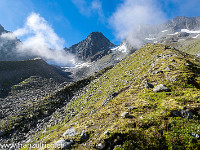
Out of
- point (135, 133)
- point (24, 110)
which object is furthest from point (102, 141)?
point (24, 110)

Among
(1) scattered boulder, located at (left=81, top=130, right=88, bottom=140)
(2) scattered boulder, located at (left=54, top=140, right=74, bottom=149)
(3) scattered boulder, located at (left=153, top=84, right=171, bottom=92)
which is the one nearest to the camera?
(2) scattered boulder, located at (left=54, top=140, right=74, bottom=149)

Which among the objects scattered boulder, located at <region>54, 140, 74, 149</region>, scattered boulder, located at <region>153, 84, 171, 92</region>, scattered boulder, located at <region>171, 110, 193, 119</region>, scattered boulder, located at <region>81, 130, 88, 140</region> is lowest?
scattered boulder, located at <region>54, 140, 74, 149</region>

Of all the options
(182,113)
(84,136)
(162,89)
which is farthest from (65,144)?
(162,89)

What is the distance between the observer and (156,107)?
12320mm

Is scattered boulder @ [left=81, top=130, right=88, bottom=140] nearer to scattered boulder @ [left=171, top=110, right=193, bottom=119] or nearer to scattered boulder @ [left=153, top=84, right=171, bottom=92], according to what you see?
scattered boulder @ [left=171, top=110, right=193, bottom=119]

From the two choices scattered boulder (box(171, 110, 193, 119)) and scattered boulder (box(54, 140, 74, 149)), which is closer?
scattered boulder (box(54, 140, 74, 149))

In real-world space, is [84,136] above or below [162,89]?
below

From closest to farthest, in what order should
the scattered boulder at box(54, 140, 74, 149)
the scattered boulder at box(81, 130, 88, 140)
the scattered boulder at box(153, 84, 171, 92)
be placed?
the scattered boulder at box(54, 140, 74, 149), the scattered boulder at box(81, 130, 88, 140), the scattered boulder at box(153, 84, 171, 92)

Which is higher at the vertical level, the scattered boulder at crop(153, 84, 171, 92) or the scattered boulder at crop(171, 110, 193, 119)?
the scattered boulder at crop(153, 84, 171, 92)

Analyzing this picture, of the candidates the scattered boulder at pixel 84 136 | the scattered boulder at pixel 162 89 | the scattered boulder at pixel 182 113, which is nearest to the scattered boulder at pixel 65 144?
the scattered boulder at pixel 84 136

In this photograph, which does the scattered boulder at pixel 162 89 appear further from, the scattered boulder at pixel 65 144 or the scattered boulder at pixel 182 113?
the scattered boulder at pixel 65 144

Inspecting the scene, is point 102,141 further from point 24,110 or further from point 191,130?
point 24,110

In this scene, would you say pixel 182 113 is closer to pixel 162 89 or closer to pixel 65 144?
pixel 162 89

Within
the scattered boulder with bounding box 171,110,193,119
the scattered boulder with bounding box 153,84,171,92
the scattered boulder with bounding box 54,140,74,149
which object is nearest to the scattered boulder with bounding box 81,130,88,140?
the scattered boulder with bounding box 54,140,74,149
